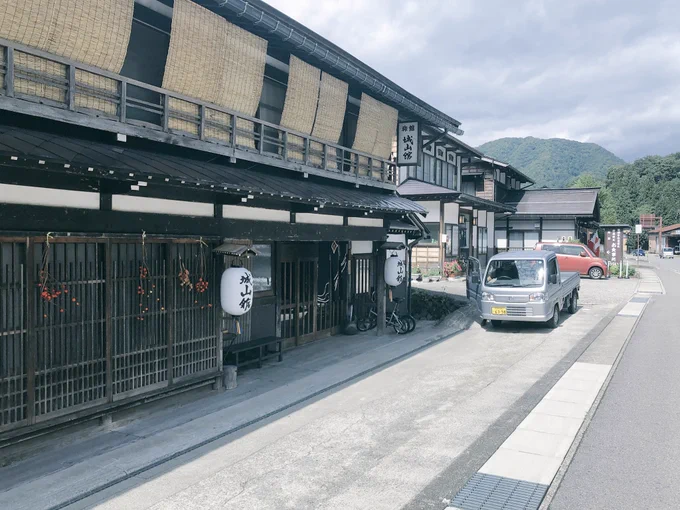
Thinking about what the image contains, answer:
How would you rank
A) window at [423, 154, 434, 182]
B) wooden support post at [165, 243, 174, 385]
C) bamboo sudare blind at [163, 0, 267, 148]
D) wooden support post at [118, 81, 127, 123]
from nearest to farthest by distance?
1. wooden support post at [118, 81, 127, 123]
2. wooden support post at [165, 243, 174, 385]
3. bamboo sudare blind at [163, 0, 267, 148]
4. window at [423, 154, 434, 182]

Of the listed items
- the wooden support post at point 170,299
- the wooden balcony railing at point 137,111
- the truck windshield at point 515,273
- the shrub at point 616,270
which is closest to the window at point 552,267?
the truck windshield at point 515,273

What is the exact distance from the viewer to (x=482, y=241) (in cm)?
3847

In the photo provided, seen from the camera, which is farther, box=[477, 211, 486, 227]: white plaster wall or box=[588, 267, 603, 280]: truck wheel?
box=[477, 211, 486, 227]: white plaster wall

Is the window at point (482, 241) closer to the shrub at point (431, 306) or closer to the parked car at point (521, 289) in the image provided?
the shrub at point (431, 306)

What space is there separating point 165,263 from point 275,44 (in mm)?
5568

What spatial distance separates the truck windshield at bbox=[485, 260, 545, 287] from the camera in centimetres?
1572

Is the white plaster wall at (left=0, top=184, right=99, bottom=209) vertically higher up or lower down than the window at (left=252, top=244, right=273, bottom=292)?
higher up

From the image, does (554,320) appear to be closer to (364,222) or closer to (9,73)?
(364,222)

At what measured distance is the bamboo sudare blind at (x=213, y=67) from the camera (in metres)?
8.62

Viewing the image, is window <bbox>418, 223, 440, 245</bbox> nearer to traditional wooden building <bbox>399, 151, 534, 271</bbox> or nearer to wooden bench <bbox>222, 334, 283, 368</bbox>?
traditional wooden building <bbox>399, 151, 534, 271</bbox>

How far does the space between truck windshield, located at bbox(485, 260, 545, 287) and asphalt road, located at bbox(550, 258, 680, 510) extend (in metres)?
4.31

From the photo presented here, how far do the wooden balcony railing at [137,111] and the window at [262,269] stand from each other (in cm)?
208

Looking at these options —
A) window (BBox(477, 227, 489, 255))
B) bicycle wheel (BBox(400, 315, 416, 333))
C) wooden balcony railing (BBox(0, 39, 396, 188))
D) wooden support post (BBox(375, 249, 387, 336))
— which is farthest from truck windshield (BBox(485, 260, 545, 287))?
window (BBox(477, 227, 489, 255))

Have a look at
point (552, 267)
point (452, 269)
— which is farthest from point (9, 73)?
point (452, 269)
